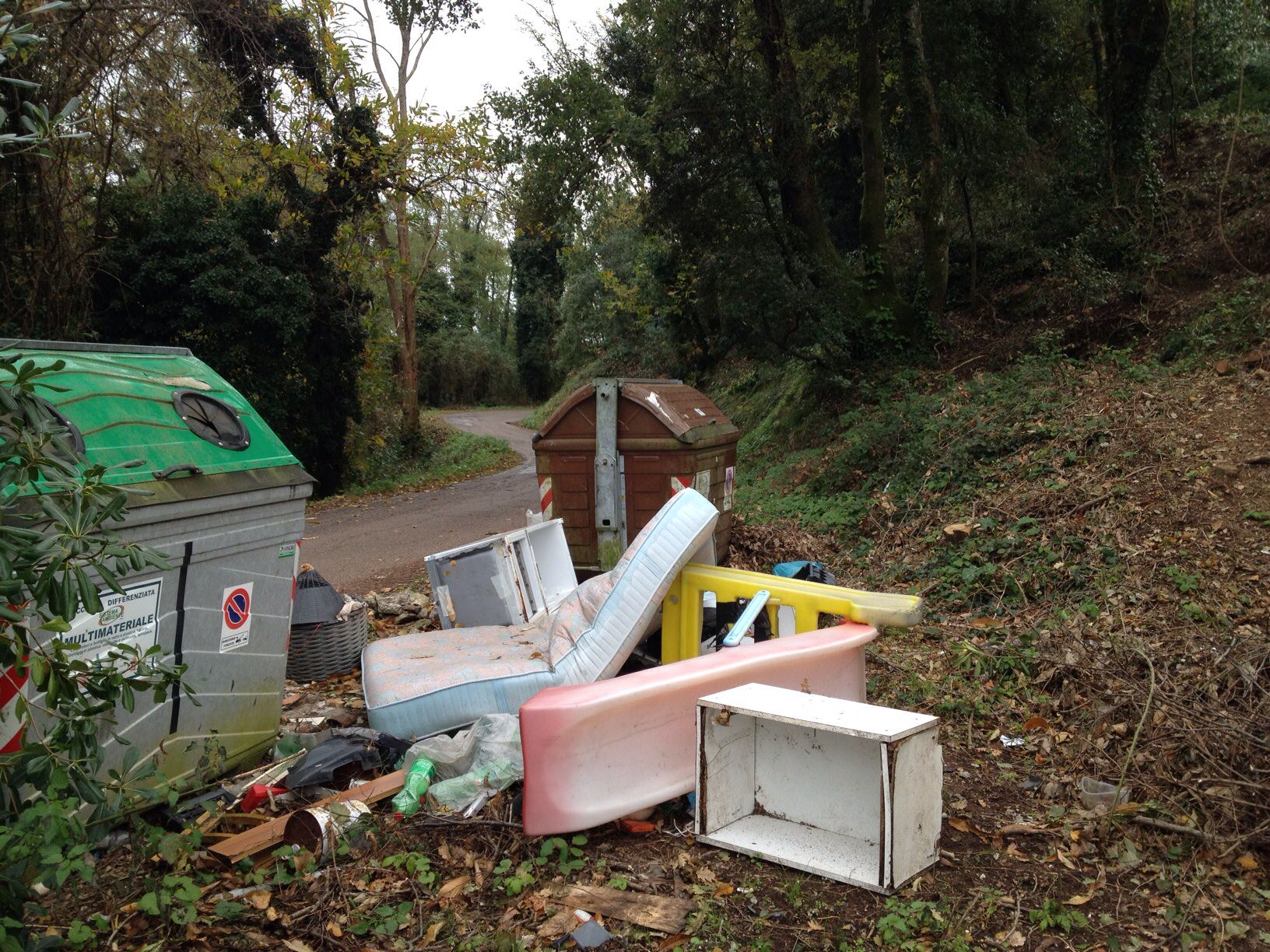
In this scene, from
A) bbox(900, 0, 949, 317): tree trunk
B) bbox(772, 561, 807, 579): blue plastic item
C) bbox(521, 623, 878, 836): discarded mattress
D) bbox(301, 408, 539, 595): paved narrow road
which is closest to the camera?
bbox(521, 623, 878, 836): discarded mattress

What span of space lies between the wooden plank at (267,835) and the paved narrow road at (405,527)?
477 centimetres

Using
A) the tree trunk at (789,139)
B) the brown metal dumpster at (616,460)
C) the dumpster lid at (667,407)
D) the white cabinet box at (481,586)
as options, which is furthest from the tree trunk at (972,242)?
the white cabinet box at (481,586)

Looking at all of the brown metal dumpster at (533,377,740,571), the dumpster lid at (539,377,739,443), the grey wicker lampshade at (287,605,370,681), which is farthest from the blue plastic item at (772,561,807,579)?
the grey wicker lampshade at (287,605,370,681)

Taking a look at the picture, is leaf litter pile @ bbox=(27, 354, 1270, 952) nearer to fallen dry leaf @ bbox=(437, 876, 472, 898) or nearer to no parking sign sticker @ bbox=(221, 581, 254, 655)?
fallen dry leaf @ bbox=(437, 876, 472, 898)

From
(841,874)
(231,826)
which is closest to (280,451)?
(231,826)

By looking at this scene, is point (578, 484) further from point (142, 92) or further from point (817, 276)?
point (142, 92)

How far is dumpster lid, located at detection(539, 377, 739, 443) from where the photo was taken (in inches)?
278

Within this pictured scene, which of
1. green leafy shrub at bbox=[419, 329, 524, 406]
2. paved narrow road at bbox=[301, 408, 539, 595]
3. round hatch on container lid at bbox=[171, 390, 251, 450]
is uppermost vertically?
green leafy shrub at bbox=[419, 329, 524, 406]

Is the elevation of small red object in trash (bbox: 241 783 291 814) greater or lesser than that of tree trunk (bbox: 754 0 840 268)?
lesser

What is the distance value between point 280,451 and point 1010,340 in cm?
981

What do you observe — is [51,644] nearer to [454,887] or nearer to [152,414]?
[454,887]

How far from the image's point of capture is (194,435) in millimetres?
4105

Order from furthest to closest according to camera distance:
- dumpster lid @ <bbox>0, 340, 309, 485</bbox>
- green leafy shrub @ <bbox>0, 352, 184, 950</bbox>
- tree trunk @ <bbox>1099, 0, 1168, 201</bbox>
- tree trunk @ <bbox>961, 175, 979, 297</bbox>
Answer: tree trunk @ <bbox>961, 175, 979, 297</bbox>
tree trunk @ <bbox>1099, 0, 1168, 201</bbox>
dumpster lid @ <bbox>0, 340, 309, 485</bbox>
green leafy shrub @ <bbox>0, 352, 184, 950</bbox>

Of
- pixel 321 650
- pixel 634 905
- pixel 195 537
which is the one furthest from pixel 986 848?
pixel 321 650
